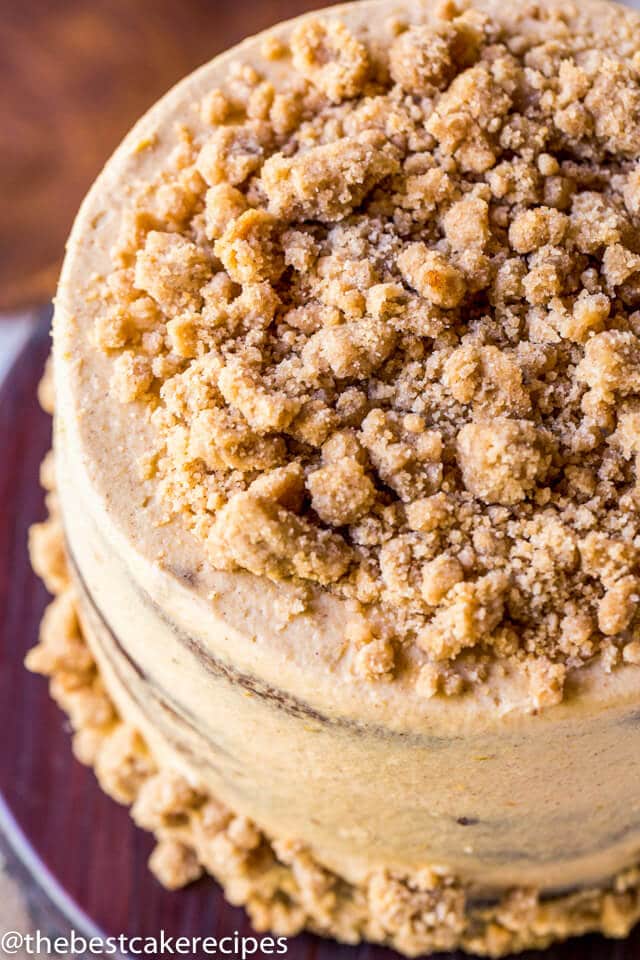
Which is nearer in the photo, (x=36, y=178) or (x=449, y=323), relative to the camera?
(x=449, y=323)

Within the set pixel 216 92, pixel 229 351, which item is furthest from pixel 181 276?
pixel 216 92

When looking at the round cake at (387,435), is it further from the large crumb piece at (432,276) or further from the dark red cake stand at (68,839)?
the dark red cake stand at (68,839)

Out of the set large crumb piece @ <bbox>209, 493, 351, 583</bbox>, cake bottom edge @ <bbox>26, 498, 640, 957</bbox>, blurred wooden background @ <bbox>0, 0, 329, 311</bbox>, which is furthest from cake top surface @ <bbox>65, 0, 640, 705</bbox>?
blurred wooden background @ <bbox>0, 0, 329, 311</bbox>

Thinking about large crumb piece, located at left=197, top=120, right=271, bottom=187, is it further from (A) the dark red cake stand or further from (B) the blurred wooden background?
(B) the blurred wooden background

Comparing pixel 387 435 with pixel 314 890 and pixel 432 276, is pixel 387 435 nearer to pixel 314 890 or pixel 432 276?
pixel 432 276

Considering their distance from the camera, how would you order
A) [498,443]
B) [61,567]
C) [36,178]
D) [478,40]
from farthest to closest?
[36,178] < [61,567] < [478,40] < [498,443]

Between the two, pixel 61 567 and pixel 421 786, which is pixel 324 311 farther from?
pixel 61 567
